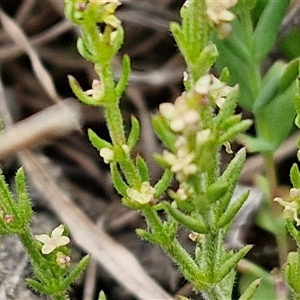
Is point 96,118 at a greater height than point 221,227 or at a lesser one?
lesser

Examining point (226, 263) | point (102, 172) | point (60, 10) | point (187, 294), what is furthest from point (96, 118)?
point (226, 263)

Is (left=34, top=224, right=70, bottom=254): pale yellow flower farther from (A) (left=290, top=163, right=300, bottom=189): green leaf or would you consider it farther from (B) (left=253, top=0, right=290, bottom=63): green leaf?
(B) (left=253, top=0, right=290, bottom=63): green leaf

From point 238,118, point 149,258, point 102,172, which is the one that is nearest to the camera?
point 238,118

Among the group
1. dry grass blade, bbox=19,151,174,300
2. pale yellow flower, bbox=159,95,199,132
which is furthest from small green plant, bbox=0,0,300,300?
dry grass blade, bbox=19,151,174,300

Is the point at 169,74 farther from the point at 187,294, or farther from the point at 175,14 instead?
the point at 187,294

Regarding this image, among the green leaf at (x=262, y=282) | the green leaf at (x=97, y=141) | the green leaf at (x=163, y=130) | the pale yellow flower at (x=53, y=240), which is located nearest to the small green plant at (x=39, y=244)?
the pale yellow flower at (x=53, y=240)

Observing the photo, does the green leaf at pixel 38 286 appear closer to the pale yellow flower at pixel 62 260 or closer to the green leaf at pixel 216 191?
the pale yellow flower at pixel 62 260
